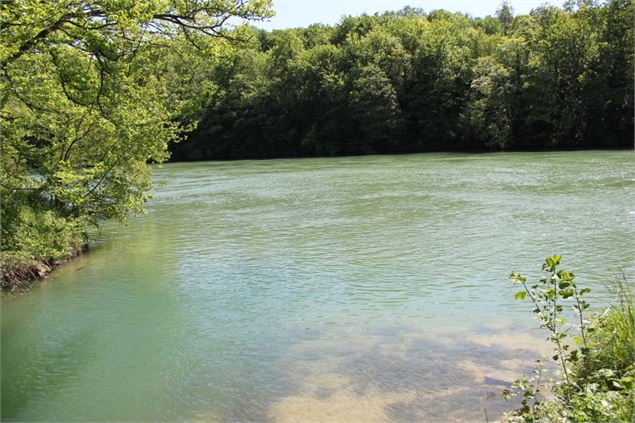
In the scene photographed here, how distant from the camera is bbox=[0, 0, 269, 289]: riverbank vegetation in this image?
7188 mm

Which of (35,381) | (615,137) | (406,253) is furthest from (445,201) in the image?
(615,137)

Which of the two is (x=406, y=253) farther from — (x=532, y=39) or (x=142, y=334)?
(x=532, y=39)

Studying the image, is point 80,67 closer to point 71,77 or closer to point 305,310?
point 71,77

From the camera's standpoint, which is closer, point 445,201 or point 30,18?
point 30,18

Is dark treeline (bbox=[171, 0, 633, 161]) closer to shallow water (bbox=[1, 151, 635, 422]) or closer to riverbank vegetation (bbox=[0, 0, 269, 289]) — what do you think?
shallow water (bbox=[1, 151, 635, 422])

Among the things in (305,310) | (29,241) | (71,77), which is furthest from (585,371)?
(29,241)

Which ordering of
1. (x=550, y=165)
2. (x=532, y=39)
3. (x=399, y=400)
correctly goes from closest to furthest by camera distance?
(x=399, y=400)
(x=550, y=165)
(x=532, y=39)

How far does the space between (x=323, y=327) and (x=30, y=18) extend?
→ 558 cm

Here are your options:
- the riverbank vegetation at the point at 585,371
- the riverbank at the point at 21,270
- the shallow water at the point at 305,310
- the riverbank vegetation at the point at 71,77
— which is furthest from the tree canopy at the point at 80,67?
the riverbank vegetation at the point at 585,371

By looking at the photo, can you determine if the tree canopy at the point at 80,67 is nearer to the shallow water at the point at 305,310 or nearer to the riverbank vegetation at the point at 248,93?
the riverbank vegetation at the point at 248,93

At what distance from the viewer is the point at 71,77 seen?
8055mm

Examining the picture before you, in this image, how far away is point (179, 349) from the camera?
28.8 feet

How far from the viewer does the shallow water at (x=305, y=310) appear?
7.00 meters

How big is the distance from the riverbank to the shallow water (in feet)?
1.17
